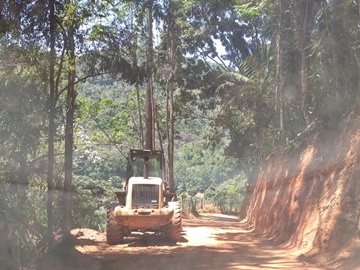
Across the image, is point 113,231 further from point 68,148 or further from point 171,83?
point 171,83

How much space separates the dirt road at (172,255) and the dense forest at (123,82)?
0.89 metres

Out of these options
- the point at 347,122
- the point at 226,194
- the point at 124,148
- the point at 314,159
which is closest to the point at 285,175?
the point at 314,159

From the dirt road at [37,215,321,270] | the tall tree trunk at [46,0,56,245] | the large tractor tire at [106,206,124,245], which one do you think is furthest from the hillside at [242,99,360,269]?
the tall tree trunk at [46,0,56,245]

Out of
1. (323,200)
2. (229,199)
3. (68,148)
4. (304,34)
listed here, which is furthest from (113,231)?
(229,199)

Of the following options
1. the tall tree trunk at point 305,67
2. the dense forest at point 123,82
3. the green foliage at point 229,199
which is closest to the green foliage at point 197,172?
the green foliage at point 229,199

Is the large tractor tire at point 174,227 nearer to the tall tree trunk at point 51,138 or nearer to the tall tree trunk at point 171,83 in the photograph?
the tall tree trunk at point 51,138

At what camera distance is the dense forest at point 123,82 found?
40.8 feet

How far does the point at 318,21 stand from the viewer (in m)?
20.1

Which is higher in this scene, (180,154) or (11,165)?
(180,154)

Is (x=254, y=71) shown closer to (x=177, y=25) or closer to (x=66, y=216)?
(x=177, y=25)

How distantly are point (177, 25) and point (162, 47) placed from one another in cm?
182

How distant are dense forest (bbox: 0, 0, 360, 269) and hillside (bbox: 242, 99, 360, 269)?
1.15m

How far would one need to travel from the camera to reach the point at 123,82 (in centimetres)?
1627

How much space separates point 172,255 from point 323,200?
14.8 feet
